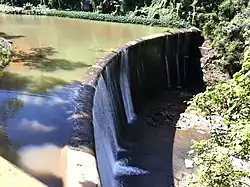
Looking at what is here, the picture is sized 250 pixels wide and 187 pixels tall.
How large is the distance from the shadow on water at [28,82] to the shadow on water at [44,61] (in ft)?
2.30

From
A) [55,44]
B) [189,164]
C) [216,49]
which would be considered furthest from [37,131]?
[216,49]

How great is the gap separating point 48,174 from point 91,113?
4.88ft

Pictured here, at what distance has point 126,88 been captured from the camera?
9.48 m

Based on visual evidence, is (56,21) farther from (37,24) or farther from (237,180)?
(237,180)

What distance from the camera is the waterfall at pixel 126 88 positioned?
921 centimetres

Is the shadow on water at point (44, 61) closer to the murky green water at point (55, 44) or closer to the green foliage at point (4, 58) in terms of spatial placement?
the murky green water at point (55, 44)

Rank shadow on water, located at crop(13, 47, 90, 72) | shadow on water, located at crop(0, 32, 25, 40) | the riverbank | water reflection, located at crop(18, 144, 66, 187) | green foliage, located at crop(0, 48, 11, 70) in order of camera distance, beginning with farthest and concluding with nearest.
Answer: the riverbank → shadow on water, located at crop(0, 32, 25, 40) → shadow on water, located at crop(13, 47, 90, 72) → green foliage, located at crop(0, 48, 11, 70) → water reflection, located at crop(18, 144, 66, 187)

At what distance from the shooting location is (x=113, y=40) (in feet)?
38.7

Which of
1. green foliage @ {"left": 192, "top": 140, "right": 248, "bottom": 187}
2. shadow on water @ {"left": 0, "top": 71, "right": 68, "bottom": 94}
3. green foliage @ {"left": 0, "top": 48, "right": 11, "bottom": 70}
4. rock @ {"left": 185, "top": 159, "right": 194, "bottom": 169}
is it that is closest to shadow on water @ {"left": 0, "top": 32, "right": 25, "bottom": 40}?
green foliage @ {"left": 0, "top": 48, "right": 11, "bottom": 70}

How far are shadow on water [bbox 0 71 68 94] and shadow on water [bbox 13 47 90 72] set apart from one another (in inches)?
27.6

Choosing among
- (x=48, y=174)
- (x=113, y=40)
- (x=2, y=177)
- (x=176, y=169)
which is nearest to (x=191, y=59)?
(x=113, y=40)

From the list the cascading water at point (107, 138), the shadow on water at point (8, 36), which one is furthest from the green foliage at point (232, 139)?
the shadow on water at point (8, 36)

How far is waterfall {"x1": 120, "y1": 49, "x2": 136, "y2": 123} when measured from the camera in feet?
30.2

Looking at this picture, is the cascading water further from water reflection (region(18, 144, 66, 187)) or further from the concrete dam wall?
water reflection (region(18, 144, 66, 187))
